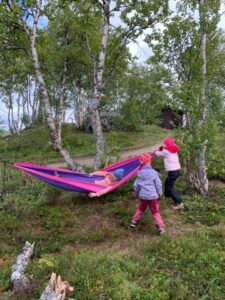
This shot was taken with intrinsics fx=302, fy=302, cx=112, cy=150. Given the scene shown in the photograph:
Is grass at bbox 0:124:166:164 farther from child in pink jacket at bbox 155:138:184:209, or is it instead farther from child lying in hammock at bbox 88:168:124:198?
child in pink jacket at bbox 155:138:184:209

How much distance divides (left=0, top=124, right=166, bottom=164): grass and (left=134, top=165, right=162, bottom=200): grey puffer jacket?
28.4 feet

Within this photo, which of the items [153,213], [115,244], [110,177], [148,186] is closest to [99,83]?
[110,177]

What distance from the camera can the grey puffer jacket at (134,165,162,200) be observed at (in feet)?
17.8

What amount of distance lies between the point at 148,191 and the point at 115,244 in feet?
3.58

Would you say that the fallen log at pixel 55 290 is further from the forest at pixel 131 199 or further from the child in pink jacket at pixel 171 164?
the child in pink jacket at pixel 171 164

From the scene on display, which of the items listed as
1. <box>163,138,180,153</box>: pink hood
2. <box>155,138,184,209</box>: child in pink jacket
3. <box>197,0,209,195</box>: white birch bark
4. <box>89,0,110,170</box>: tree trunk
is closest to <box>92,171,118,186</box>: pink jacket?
<box>89,0,110,170</box>: tree trunk

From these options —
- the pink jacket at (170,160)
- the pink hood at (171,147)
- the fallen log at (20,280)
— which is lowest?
the fallen log at (20,280)

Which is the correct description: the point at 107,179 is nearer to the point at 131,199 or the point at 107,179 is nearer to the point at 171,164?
the point at 131,199

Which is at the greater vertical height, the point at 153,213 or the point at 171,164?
the point at 171,164

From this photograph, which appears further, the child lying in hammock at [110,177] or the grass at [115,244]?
the child lying in hammock at [110,177]

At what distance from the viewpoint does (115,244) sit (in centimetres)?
522

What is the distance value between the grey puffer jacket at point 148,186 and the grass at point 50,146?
340 inches

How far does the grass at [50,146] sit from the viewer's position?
49.7ft

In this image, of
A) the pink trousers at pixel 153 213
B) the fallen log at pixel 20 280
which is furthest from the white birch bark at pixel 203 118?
the fallen log at pixel 20 280
